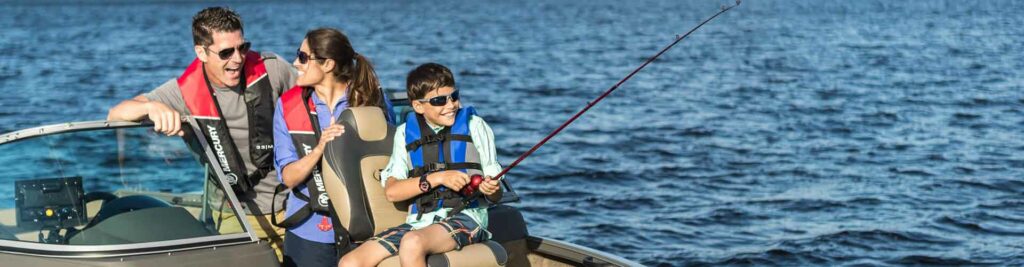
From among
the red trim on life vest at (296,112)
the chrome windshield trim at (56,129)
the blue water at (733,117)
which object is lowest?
the blue water at (733,117)

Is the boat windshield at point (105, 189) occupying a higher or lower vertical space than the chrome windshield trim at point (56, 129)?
lower

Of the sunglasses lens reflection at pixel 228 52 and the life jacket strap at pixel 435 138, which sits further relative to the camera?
the sunglasses lens reflection at pixel 228 52

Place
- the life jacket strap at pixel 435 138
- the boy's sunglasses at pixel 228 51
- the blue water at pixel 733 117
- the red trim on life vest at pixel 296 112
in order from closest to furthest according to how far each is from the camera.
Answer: the life jacket strap at pixel 435 138, the boy's sunglasses at pixel 228 51, the red trim on life vest at pixel 296 112, the blue water at pixel 733 117

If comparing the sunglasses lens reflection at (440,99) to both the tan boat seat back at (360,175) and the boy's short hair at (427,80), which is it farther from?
the tan boat seat back at (360,175)

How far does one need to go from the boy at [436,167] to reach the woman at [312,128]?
292 mm

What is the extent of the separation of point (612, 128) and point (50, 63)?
21.2m

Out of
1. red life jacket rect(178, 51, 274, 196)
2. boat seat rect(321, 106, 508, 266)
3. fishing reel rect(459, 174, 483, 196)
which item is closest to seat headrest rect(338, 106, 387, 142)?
boat seat rect(321, 106, 508, 266)

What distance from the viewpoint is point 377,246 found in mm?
5480

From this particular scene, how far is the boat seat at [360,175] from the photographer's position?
5797 mm

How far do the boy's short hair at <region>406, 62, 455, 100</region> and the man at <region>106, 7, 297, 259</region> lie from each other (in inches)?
28.8

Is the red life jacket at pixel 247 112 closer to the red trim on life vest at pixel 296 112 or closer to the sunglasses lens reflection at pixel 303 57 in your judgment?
the red trim on life vest at pixel 296 112

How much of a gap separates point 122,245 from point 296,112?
0.90 meters

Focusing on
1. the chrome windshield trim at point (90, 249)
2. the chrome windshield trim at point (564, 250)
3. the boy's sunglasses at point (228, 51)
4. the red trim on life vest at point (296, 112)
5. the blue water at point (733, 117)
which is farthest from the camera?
the blue water at point (733, 117)

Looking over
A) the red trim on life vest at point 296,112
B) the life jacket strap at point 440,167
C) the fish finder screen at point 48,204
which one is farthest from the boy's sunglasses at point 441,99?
the fish finder screen at point 48,204
